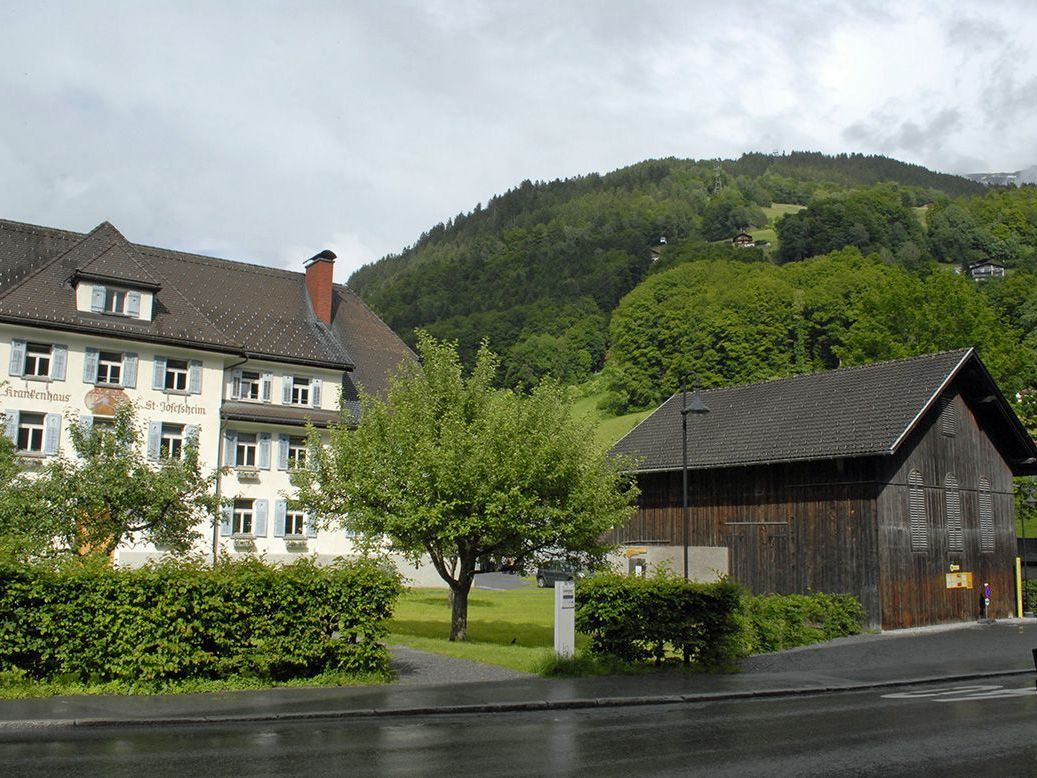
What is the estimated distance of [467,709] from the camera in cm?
1438

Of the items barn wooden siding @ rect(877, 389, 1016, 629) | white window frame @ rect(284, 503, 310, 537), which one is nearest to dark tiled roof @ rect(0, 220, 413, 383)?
white window frame @ rect(284, 503, 310, 537)

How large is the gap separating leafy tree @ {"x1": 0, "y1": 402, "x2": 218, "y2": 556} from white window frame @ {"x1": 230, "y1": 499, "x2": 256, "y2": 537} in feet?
56.7

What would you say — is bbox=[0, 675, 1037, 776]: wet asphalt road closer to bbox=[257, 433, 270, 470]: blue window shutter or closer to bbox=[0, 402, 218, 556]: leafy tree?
bbox=[0, 402, 218, 556]: leafy tree

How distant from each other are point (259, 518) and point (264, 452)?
2.93 meters

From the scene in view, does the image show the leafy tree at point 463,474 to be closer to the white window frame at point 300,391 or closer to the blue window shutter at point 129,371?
the blue window shutter at point 129,371

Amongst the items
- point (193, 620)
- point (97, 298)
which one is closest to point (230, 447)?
point (97, 298)

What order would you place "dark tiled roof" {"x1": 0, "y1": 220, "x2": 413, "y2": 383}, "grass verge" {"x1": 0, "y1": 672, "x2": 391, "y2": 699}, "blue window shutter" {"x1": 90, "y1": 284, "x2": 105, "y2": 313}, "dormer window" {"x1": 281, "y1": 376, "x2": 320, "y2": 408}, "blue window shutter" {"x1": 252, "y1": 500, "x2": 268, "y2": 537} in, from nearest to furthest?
"grass verge" {"x1": 0, "y1": 672, "x2": 391, "y2": 699} → "dark tiled roof" {"x1": 0, "y1": 220, "x2": 413, "y2": 383} → "blue window shutter" {"x1": 90, "y1": 284, "x2": 105, "y2": 313} → "blue window shutter" {"x1": 252, "y1": 500, "x2": 268, "y2": 537} → "dormer window" {"x1": 281, "y1": 376, "x2": 320, "y2": 408}

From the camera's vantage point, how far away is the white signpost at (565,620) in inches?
734

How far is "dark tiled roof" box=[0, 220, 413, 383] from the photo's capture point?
3847cm

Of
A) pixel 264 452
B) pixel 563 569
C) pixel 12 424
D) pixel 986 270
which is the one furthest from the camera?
pixel 986 270

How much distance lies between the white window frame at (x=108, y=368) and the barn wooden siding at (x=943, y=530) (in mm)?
28804

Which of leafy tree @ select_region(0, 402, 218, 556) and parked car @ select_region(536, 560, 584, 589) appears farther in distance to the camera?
leafy tree @ select_region(0, 402, 218, 556)

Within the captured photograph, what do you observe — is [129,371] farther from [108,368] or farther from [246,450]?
[246,450]

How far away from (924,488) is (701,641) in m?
15.6
